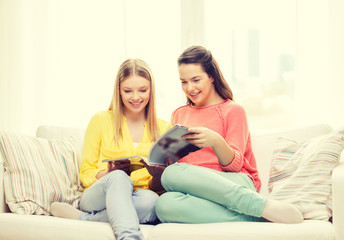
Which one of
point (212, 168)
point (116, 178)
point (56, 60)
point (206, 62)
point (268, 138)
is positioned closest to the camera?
point (116, 178)

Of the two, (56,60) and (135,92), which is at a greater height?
(56,60)

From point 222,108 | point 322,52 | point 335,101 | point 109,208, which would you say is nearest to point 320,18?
point 322,52

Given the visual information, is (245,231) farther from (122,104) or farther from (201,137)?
(122,104)

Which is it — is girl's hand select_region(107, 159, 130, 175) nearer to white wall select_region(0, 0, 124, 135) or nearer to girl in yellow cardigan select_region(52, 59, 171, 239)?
girl in yellow cardigan select_region(52, 59, 171, 239)

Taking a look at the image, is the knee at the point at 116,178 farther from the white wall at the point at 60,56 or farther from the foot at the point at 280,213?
the white wall at the point at 60,56

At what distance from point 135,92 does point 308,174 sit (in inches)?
34.7

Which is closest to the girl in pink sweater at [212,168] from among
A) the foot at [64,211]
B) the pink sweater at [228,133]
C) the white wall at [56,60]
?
the pink sweater at [228,133]

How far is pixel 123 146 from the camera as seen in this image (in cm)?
205

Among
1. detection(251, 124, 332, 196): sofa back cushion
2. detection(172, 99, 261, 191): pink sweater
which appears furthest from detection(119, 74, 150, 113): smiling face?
detection(251, 124, 332, 196): sofa back cushion

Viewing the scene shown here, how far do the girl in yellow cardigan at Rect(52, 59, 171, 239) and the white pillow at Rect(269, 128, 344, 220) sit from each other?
58 cm

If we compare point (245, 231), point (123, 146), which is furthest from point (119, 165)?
point (245, 231)

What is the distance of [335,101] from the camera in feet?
8.80

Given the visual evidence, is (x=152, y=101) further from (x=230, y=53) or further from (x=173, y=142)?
(x=230, y=53)

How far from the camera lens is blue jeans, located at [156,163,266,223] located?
5.25 feet
